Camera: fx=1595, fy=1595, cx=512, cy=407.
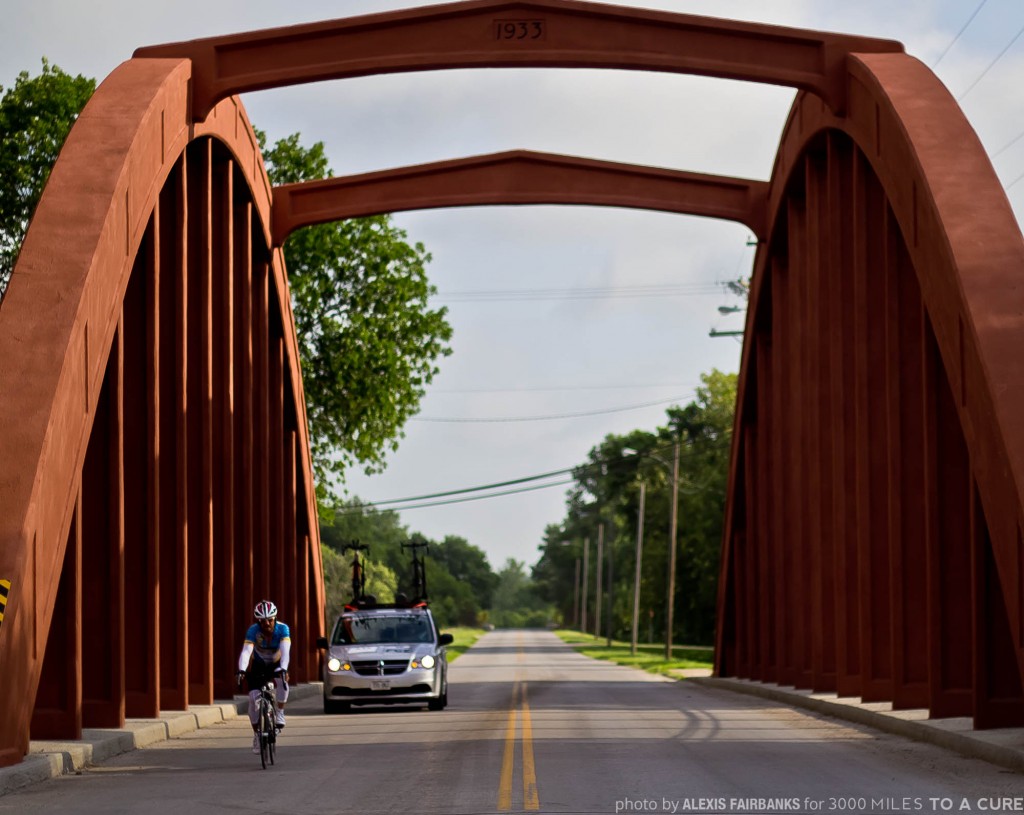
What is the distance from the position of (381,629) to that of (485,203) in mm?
7994

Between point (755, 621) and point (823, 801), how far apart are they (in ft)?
75.0

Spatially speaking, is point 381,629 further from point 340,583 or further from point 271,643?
point 340,583

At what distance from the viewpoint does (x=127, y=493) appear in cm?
1984

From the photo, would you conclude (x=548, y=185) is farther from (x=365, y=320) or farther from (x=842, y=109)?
(x=365, y=320)

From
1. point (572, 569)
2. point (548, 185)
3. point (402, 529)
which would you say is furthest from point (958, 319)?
point (402, 529)

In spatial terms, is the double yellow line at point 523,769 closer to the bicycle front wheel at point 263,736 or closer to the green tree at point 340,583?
the bicycle front wheel at point 263,736

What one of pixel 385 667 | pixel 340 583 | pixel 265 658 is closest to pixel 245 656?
pixel 265 658

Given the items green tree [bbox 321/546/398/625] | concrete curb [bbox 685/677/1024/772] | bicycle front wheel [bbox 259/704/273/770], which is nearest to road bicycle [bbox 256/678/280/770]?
bicycle front wheel [bbox 259/704/273/770]

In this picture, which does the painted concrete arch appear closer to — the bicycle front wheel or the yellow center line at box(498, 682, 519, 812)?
the bicycle front wheel

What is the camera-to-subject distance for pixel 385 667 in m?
24.7

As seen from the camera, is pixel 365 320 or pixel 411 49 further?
pixel 365 320

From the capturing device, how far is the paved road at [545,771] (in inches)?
446

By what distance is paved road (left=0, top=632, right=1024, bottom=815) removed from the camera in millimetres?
11320

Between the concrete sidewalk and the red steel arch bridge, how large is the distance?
0.29 m
